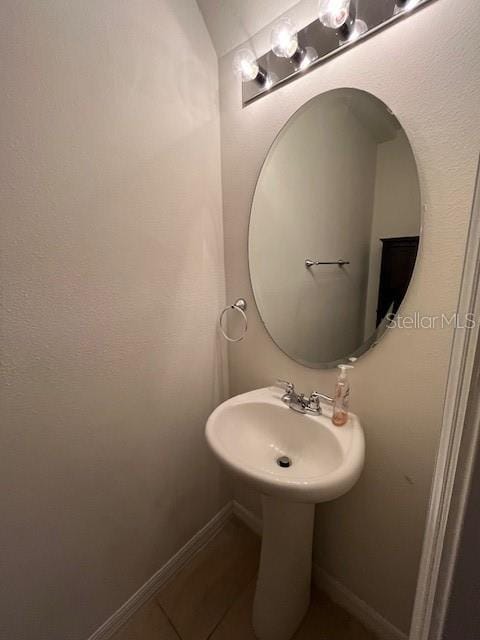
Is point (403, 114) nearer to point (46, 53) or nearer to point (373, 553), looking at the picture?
point (46, 53)

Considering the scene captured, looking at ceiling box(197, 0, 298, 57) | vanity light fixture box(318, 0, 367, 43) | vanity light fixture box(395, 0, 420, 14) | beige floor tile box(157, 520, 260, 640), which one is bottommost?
beige floor tile box(157, 520, 260, 640)

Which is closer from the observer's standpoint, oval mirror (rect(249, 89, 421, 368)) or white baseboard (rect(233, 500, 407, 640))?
oval mirror (rect(249, 89, 421, 368))

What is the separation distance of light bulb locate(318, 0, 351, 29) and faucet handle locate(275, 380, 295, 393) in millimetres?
1122

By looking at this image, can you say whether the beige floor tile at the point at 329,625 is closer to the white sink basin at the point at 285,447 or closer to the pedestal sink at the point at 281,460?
the pedestal sink at the point at 281,460

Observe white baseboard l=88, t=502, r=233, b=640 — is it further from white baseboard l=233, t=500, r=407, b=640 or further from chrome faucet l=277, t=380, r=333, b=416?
chrome faucet l=277, t=380, r=333, b=416

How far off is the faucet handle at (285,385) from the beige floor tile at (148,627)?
0.97 meters

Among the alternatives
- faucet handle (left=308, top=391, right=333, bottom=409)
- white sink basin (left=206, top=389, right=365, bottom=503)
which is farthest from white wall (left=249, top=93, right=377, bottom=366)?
white sink basin (left=206, top=389, right=365, bottom=503)

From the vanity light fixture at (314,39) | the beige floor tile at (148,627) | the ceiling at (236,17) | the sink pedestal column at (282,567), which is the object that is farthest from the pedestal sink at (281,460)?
the ceiling at (236,17)

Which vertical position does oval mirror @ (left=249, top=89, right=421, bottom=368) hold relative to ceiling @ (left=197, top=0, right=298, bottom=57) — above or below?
below

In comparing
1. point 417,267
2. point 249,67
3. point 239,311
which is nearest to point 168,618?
point 239,311

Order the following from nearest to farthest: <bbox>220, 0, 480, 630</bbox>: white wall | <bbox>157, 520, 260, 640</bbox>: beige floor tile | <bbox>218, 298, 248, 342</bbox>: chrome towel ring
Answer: <bbox>220, 0, 480, 630</bbox>: white wall
<bbox>157, 520, 260, 640</bbox>: beige floor tile
<bbox>218, 298, 248, 342</bbox>: chrome towel ring

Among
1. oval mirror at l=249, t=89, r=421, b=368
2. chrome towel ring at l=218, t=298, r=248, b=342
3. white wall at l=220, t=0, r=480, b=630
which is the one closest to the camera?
white wall at l=220, t=0, r=480, b=630

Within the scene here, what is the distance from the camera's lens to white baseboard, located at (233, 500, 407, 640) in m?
0.90

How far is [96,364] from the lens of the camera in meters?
0.81
